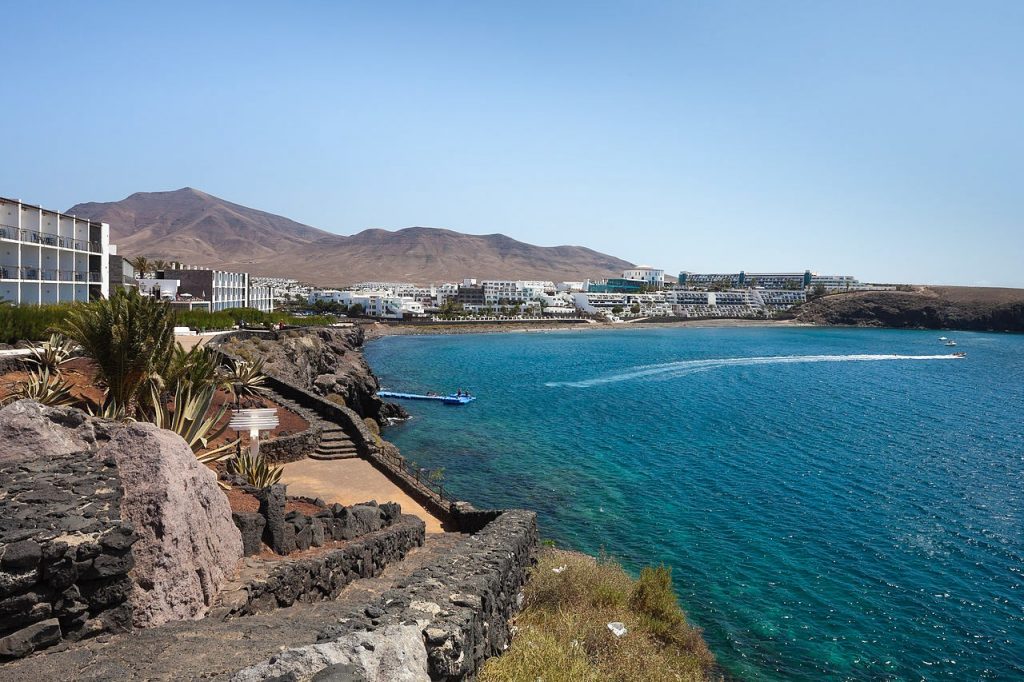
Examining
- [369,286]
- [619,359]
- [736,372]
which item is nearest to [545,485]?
[736,372]

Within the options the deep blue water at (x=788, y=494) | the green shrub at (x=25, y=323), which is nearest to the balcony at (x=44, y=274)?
the green shrub at (x=25, y=323)

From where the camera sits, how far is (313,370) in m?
41.9

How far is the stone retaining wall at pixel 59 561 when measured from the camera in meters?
5.64

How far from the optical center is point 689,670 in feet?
38.5

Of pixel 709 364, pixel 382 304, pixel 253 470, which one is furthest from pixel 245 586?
pixel 382 304

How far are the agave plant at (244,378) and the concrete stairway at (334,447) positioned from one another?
418 cm

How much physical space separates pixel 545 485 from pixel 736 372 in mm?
44376

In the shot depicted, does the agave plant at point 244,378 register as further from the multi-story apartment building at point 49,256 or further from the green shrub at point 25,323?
the multi-story apartment building at point 49,256

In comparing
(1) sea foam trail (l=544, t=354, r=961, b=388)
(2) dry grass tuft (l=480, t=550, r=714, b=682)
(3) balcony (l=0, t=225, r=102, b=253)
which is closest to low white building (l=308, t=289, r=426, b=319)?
(1) sea foam trail (l=544, t=354, r=961, b=388)

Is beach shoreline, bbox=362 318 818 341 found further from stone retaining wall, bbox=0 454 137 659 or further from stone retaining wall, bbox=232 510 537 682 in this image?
stone retaining wall, bbox=0 454 137 659

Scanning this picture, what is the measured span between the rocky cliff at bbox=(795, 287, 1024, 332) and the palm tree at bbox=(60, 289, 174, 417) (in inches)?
6786

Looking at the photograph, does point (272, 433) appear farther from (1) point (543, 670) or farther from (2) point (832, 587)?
(2) point (832, 587)

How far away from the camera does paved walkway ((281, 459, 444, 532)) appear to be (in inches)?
687

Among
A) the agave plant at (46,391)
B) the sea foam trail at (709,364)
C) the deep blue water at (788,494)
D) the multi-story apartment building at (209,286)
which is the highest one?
the multi-story apartment building at (209,286)
